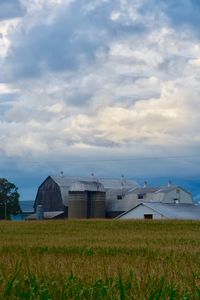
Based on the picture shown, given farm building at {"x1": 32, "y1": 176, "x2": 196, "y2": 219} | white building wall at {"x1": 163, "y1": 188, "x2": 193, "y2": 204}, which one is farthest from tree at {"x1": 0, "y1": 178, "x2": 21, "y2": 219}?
white building wall at {"x1": 163, "y1": 188, "x2": 193, "y2": 204}

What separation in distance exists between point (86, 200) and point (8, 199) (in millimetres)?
14025

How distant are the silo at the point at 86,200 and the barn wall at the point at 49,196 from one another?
5239mm

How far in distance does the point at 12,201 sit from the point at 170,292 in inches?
3427

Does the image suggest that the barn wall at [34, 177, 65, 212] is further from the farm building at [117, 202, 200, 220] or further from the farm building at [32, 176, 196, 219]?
the farm building at [117, 202, 200, 220]

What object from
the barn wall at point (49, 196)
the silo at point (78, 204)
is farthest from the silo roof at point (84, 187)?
the barn wall at point (49, 196)

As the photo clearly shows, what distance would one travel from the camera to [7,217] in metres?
88.9

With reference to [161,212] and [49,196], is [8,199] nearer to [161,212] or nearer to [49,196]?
[49,196]

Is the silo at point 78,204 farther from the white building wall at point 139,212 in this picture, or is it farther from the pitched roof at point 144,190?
the white building wall at point 139,212

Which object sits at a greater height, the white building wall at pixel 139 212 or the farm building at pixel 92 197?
the farm building at pixel 92 197

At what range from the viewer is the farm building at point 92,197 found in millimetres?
85312

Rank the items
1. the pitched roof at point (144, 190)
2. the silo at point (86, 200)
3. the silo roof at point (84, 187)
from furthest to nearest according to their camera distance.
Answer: the pitched roof at point (144, 190)
the silo roof at point (84, 187)
the silo at point (86, 200)

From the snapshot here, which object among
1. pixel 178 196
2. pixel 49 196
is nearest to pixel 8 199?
pixel 49 196

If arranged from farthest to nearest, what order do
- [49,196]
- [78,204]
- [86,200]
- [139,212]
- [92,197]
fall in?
[49,196]
[92,197]
[78,204]
[86,200]
[139,212]

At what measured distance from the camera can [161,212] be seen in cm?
6981
